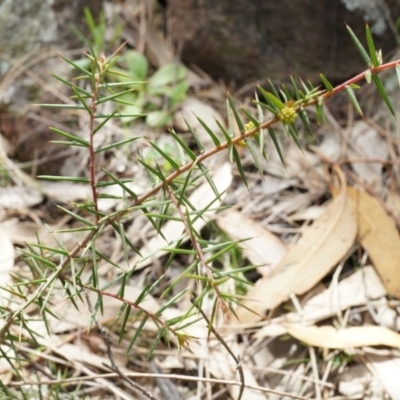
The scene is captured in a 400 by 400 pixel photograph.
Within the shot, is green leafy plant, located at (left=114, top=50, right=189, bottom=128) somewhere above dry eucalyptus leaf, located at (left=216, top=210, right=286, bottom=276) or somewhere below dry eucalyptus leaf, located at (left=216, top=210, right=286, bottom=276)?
above

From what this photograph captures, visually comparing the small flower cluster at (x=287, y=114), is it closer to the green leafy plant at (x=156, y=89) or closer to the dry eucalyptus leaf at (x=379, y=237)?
the dry eucalyptus leaf at (x=379, y=237)

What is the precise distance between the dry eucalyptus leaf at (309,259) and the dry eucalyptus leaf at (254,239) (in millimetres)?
41

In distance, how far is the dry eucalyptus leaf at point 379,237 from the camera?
4.73ft

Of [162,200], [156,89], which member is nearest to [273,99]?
[162,200]

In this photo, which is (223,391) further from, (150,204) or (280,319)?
(150,204)

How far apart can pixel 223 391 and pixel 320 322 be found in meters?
0.27

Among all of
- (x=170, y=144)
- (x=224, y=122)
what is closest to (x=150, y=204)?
(x=170, y=144)

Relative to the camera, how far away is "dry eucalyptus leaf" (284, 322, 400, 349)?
130 centimetres

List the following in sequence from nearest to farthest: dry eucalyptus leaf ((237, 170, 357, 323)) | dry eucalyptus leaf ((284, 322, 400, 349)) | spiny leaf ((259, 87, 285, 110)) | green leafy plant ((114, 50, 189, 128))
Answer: spiny leaf ((259, 87, 285, 110))
dry eucalyptus leaf ((284, 322, 400, 349))
dry eucalyptus leaf ((237, 170, 357, 323))
green leafy plant ((114, 50, 189, 128))

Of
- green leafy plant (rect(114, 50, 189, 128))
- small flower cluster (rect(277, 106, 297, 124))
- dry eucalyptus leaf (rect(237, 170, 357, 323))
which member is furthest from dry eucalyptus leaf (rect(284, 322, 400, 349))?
green leafy plant (rect(114, 50, 189, 128))

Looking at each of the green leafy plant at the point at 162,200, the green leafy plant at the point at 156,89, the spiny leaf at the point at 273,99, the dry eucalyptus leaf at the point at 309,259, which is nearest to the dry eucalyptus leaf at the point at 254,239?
the dry eucalyptus leaf at the point at 309,259

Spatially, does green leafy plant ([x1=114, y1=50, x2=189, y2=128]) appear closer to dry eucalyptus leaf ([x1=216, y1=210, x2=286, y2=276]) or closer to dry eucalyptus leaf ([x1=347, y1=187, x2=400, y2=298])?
dry eucalyptus leaf ([x1=216, y1=210, x2=286, y2=276])

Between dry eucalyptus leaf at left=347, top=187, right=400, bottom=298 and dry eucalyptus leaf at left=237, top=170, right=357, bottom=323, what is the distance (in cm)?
2

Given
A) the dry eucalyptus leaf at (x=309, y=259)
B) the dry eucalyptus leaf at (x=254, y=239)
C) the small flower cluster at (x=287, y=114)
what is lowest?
the dry eucalyptus leaf at (x=309, y=259)
